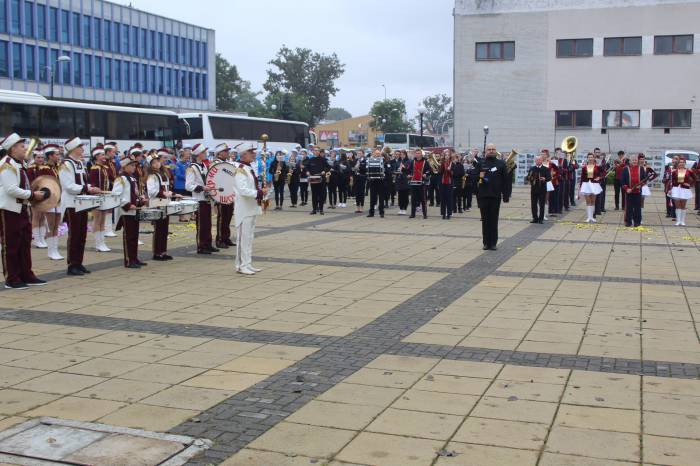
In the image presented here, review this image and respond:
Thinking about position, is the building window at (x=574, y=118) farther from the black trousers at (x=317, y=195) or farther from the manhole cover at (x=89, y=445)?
the manhole cover at (x=89, y=445)

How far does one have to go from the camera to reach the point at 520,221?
70.6 ft

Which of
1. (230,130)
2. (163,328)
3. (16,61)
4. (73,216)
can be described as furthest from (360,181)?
(16,61)

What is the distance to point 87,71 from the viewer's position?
208 feet

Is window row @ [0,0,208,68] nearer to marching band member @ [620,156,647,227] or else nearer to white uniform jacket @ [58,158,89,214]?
marching band member @ [620,156,647,227]

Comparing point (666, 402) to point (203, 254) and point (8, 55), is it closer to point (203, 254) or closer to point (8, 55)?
point (203, 254)

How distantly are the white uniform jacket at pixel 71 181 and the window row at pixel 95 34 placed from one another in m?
48.2

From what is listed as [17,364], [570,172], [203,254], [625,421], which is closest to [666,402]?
[625,421]

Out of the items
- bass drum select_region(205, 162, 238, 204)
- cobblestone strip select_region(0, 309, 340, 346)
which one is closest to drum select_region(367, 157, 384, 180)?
bass drum select_region(205, 162, 238, 204)

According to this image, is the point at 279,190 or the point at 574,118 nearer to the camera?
the point at 279,190

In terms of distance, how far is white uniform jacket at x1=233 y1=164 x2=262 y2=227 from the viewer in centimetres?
1172

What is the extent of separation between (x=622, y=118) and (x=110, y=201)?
134 feet

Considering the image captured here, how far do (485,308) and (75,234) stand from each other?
20.2 feet

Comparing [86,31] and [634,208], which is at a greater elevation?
[86,31]

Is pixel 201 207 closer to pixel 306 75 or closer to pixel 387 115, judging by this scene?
pixel 387 115
